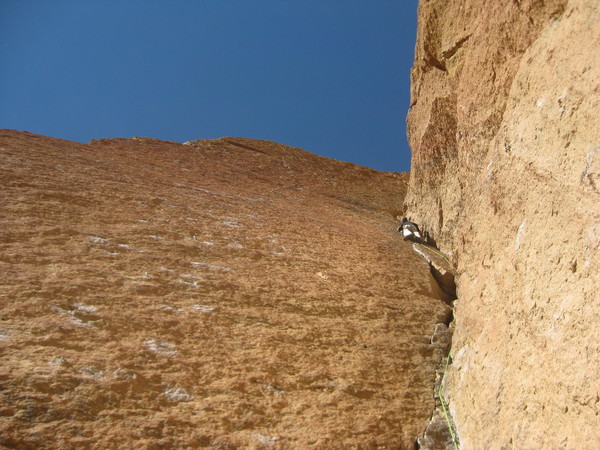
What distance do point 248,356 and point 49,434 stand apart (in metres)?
0.97

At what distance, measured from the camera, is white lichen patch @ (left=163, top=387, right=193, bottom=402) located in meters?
2.45

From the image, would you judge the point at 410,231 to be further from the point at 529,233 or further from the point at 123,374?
the point at 123,374

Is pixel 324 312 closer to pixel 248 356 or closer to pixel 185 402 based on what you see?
pixel 248 356

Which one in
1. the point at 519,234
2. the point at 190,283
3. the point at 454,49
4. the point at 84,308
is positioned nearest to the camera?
the point at 519,234

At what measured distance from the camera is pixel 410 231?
5.10 meters

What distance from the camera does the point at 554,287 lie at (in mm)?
2301

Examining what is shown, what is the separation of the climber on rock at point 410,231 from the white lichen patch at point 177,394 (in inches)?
114

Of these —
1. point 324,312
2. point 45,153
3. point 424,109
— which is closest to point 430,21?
point 424,109

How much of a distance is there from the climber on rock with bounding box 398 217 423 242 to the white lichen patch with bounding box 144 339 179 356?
272 centimetres

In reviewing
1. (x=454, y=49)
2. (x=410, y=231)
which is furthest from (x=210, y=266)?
(x=454, y=49)

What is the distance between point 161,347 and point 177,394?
31 cm

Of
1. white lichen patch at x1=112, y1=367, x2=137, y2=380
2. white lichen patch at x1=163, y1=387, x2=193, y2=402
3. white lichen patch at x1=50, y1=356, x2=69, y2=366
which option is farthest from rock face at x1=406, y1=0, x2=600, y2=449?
white lichen patch at x1=50, y1=356, x2=69, y2=366

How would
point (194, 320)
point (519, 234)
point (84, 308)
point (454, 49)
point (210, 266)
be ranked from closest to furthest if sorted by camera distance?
point (519, 234)
point (84, 308)
point (194, 320)
point (210, 266)
point (454, 49)

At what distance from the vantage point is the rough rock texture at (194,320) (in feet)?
7.66
